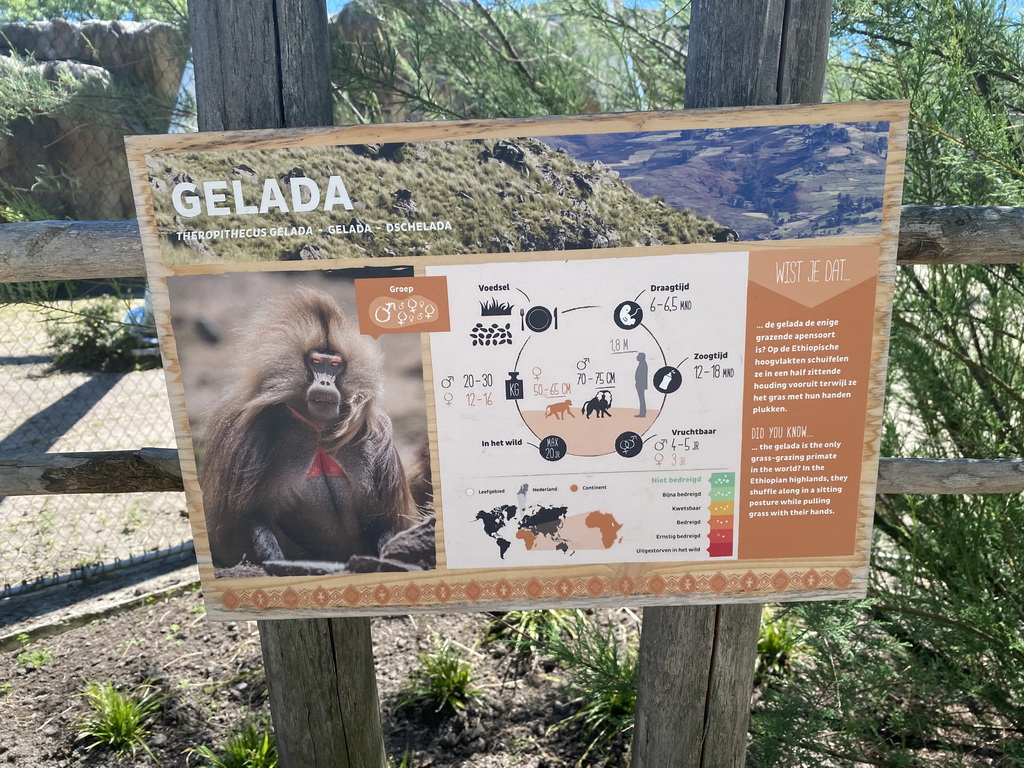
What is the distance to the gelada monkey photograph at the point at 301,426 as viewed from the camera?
133cm

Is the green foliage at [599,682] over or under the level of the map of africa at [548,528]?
under

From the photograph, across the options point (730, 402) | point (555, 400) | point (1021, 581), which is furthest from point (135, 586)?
point (1021, 581)

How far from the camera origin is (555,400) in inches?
54.2

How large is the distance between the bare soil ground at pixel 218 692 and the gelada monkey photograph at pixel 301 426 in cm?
129

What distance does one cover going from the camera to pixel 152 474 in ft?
5.67

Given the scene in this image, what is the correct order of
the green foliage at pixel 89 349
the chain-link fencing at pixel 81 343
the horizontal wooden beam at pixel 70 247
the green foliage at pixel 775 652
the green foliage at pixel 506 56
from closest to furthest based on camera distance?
1. the horizontal wooden beam at pixel 70 247
2. the green foliage at pixel 506 56
3. the green foliage at pixel 775 652
4. the chain-link fencing at pixel 81 343
5. the green foliage at pixel 89 349

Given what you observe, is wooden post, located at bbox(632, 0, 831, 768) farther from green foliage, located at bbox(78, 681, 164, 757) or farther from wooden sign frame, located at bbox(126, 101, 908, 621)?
green foliage, located at bbox(78, 681, 164, 757)

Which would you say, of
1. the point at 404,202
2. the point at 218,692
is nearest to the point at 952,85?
the point at 404,202

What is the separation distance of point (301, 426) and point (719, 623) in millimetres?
981

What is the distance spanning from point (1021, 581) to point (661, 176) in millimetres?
1602

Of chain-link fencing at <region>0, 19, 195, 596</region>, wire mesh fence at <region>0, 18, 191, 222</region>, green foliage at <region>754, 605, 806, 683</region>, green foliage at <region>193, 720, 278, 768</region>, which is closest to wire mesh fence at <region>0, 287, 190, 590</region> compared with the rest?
chain-link fencing at <region>0, 19, 195, 596</region>

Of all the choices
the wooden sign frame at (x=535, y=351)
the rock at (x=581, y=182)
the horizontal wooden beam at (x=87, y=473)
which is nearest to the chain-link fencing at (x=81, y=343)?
→ the horizontal wooden beam at (x=87, y=473)

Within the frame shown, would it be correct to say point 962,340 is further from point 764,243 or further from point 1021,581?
point 764,243

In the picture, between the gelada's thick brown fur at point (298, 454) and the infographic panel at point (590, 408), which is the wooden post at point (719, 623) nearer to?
the infographic panel at point (590, 408)
